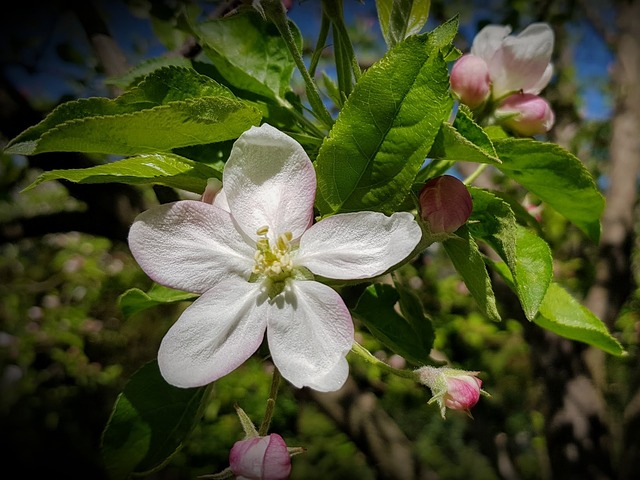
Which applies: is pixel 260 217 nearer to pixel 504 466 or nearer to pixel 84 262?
pixel 504 466

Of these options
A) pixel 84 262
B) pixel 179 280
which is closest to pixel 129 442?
pixel 179 280

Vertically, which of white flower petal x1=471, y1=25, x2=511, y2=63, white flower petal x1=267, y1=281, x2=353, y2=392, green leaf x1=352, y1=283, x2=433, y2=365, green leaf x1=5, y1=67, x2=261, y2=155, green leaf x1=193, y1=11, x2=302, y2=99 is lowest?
green leaf x1=352, y1=283, x2=433, y2=365

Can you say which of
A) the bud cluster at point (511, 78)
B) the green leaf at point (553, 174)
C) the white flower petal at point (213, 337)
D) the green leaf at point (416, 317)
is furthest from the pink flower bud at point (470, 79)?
the white flower petal at point (213, 337)

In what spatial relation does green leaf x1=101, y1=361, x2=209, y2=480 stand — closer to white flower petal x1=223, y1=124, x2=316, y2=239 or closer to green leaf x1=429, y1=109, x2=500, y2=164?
white flower petal x1=223, y1=124, x2=316, y2=239

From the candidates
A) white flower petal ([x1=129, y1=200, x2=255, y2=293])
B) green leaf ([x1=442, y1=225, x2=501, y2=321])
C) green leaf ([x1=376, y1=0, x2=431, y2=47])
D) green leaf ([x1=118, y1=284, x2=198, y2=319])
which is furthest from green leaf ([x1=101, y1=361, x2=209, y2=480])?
green leaf ([x1=376, y1=0, x2=431, y2=47])

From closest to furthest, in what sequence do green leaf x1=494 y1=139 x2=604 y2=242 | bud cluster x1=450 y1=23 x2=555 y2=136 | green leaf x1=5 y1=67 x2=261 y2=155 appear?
green leaf x1=5 y1=67 x2=261 y2=155 < green leaf x1=494 y1=139 x2=604 y2=242 < bud cluster x1=450 y1=23 x2=555 y2=136

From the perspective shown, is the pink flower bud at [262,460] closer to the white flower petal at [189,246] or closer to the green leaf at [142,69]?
the white flower petal at [189,246]
